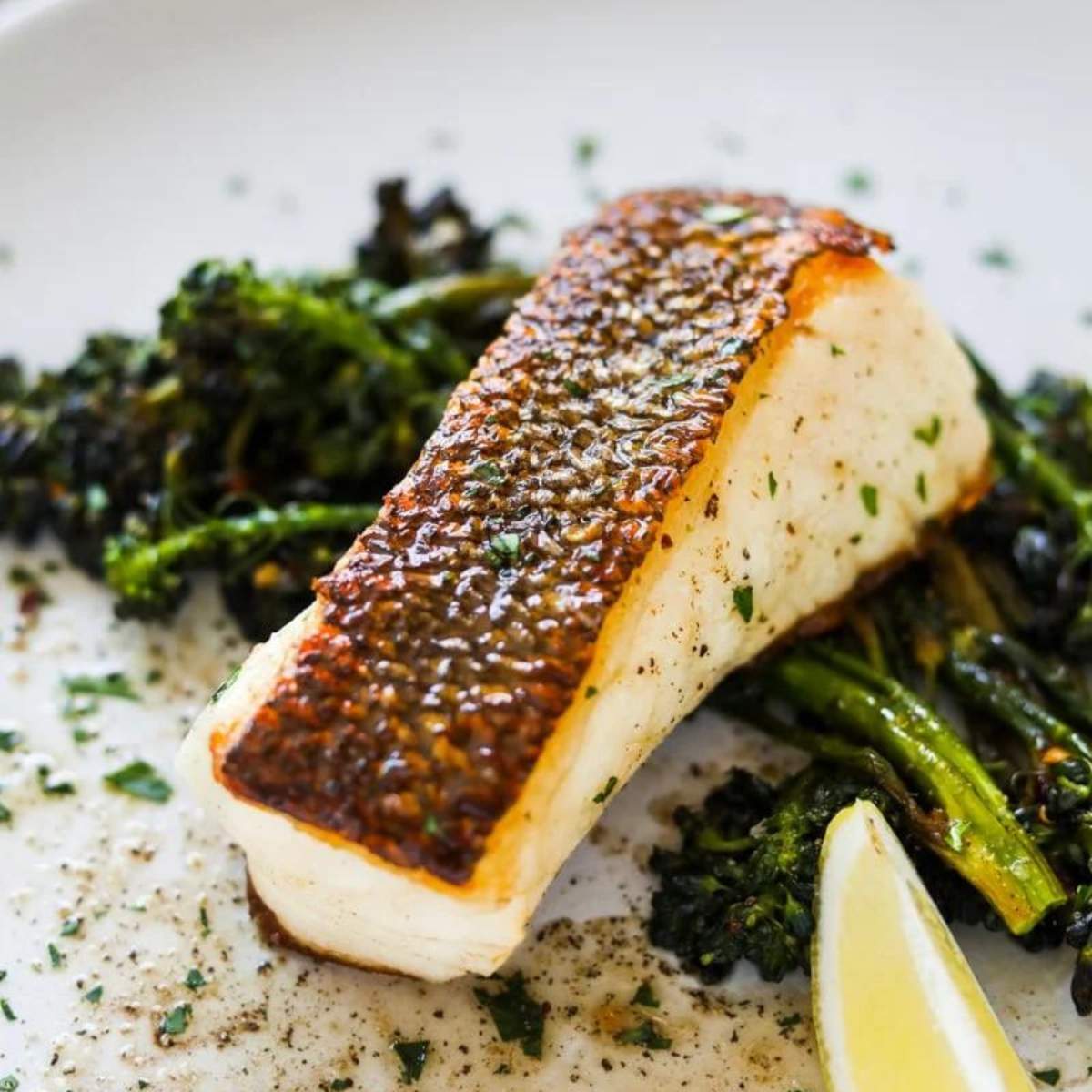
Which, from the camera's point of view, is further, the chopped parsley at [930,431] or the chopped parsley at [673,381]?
the chopped parsley at [930,431]

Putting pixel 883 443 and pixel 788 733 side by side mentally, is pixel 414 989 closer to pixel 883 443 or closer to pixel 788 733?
pixel 788 733

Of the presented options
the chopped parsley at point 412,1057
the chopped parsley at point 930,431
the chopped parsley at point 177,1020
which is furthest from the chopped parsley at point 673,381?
the chopped parsley at point 177,1020

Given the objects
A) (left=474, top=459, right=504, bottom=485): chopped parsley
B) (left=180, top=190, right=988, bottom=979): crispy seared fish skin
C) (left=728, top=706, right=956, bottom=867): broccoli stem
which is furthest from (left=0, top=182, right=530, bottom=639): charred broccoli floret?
(left=728, top=706, right=956, bottom=867): broccoli stem

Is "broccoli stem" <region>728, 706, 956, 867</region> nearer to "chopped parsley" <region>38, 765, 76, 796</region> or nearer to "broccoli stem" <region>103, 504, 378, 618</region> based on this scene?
"broccoli stem" <region>103, 504, 378, 618</region>

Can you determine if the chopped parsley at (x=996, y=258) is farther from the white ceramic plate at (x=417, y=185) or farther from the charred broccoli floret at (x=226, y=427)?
the charred broccoli floret at (x=226, y=427)

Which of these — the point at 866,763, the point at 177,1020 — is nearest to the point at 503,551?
the point at 866,763

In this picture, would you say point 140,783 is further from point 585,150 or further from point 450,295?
point 585,150

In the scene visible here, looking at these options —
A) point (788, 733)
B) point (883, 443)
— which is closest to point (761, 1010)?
point (788, 733)

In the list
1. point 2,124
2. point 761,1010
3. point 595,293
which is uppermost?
point 2,124
